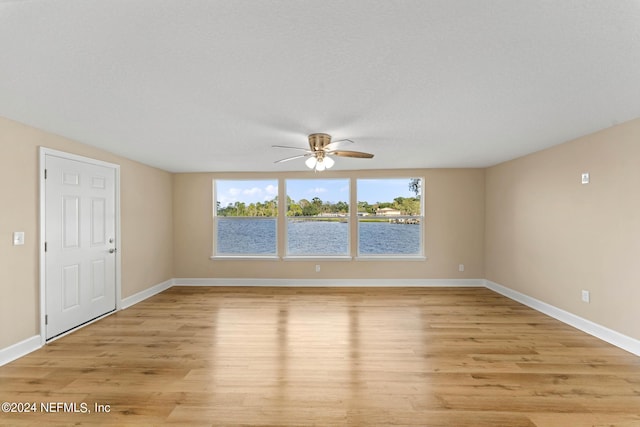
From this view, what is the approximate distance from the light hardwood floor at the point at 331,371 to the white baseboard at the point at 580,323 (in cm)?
13

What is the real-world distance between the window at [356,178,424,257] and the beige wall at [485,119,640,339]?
1.44m

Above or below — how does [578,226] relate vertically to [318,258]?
above

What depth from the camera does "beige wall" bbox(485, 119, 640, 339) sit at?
9.38 feet

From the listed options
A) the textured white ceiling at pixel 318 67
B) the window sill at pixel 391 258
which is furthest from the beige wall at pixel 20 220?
the window sill at pixel 391 258

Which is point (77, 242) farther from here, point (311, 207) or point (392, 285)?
point (392, 285)

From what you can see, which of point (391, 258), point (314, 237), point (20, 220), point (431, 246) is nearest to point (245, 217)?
point (314, 237)

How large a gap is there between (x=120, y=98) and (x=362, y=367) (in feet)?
10.1

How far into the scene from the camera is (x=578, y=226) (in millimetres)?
3430

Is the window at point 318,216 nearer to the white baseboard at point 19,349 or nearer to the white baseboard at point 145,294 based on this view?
the white baseboard at point 145,294

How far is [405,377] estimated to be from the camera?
7.92ft

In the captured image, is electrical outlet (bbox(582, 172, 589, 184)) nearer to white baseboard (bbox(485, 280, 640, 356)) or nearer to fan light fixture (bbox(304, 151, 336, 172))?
white baseboard (bbox(485, 280, 640, 356))

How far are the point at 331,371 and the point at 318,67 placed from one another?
2477 mm

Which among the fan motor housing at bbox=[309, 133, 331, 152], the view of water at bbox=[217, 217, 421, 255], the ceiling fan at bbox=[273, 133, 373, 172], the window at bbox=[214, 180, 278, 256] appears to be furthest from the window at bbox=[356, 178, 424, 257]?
the fan motor housing at bbox=[309, 133, 331, 152]

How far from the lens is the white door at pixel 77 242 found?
3.09m
